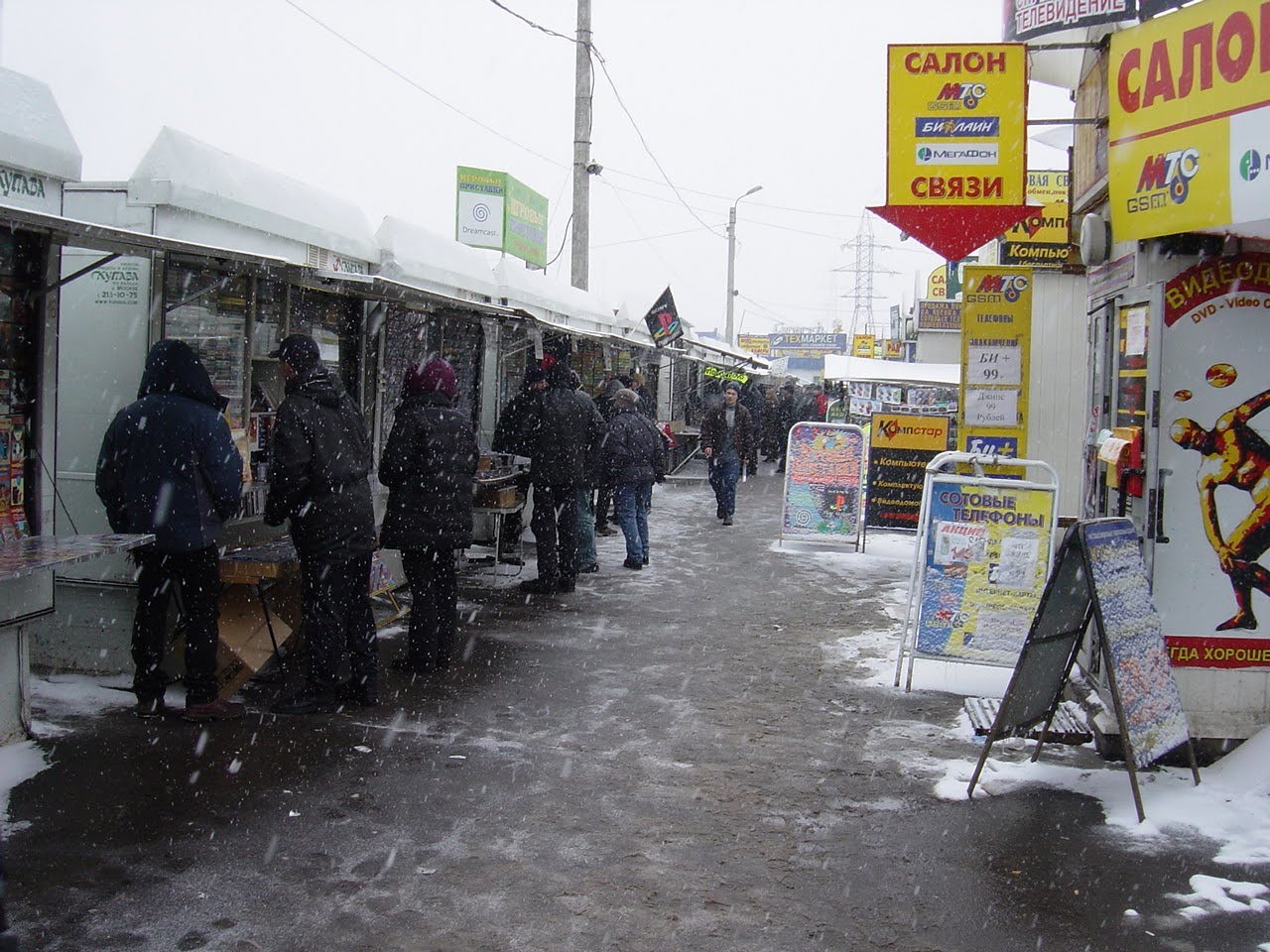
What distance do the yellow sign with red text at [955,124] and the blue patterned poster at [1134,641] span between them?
302 centimetres

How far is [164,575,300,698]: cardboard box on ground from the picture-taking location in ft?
20.8

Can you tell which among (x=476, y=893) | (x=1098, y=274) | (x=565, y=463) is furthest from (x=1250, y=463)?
(x=565, y=463)

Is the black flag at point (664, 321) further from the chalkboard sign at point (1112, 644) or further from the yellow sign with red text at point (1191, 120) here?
the chalkboard sign at point (1112, 644)

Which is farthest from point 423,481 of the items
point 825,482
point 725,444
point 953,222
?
point 725,444

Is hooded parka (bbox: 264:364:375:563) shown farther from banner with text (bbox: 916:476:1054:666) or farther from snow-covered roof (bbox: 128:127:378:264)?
banner with text (bbox: 916:476:1054:666)

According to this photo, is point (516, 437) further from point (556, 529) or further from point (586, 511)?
point (556, 529)

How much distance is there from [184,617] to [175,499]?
0.67 metres

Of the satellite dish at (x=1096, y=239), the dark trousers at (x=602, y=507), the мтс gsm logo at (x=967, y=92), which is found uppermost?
the мтс gsm logo at (x=967, y=92)

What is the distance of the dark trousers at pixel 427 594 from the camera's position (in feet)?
23.1

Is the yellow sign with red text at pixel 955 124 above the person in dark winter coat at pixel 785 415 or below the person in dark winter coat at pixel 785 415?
above

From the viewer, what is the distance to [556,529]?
991 centimetres

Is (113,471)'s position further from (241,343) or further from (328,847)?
(328,847)

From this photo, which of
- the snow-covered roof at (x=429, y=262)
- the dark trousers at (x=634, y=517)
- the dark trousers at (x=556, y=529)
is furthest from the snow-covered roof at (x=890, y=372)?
the dark trousers at (x=556, y=529)

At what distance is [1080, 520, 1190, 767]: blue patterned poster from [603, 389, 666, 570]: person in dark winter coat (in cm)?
653
